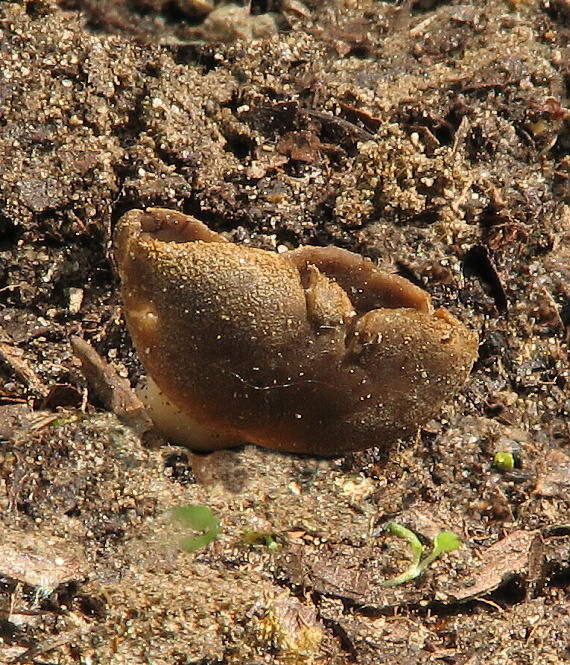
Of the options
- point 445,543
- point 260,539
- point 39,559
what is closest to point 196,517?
point 260,539

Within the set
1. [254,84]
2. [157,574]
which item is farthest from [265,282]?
[254,84]

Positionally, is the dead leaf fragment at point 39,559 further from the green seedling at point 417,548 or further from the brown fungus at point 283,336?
the green seedling at point 417,548

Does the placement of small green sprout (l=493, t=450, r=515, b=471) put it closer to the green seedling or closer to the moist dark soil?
the moist dark soil

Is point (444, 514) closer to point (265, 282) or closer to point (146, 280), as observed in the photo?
point (265, 282)

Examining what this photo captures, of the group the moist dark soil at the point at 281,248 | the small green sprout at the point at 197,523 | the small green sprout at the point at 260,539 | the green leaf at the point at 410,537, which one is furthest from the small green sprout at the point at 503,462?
the small green sprout at the point at 197,523

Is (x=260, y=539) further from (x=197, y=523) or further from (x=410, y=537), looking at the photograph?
(x=410, y=537)
